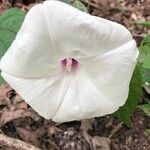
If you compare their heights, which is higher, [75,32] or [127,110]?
[75,32]

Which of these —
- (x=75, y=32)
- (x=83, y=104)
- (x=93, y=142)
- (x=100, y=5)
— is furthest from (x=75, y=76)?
(x=100, y=5)

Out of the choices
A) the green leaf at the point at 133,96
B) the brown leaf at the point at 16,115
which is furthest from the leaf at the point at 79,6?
the brown leaf at the point at 16,115

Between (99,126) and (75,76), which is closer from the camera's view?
(75,76)

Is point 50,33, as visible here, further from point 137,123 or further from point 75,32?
point 137,123

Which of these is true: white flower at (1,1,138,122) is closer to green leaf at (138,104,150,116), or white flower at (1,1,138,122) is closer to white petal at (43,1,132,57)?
white petal at (43,1,132,57)


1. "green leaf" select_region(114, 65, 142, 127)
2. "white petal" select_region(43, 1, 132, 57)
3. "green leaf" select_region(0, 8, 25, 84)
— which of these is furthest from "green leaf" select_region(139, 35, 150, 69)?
"green leaf" select_region(0, 8, 25, 84)

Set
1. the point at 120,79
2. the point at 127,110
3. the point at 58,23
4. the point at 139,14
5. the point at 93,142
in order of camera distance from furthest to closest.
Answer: the point at 139,14
the point at 93,142
the point at 127,110
the point at 120,79
the point at 58,23

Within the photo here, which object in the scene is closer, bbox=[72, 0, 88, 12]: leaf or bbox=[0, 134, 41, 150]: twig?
bbox=[0, 134, 41, 150]: twig
